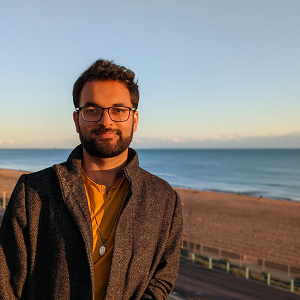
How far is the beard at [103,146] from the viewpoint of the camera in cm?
160

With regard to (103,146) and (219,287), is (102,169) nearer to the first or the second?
(103,146)

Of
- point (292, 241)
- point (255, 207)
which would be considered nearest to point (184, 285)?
point (292, 241)

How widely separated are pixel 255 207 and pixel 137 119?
26.4 metres

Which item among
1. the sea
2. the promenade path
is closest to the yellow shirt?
the sea

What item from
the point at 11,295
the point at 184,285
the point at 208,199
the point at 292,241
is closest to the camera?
the point at 11,295

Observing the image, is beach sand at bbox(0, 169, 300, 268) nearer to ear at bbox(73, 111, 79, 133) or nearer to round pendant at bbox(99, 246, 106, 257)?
round pendant at bbox(99, 246, 106, 257)

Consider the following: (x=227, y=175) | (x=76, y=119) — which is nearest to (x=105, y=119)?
(x=76, y=119)

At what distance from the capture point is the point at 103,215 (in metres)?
1.59

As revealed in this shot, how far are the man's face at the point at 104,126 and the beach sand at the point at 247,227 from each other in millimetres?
14498

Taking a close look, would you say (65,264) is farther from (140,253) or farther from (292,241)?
(292,241)

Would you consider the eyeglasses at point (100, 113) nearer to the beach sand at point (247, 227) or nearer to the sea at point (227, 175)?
the sea at point (227, 175)

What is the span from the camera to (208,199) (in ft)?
96.6

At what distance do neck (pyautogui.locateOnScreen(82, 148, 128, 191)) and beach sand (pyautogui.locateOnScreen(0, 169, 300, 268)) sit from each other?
47.2ft

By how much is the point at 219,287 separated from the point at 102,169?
1149 centimetres
